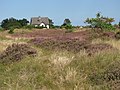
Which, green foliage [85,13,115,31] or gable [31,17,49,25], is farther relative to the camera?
gable [31,17,49,25]

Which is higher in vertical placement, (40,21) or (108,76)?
(108,76)

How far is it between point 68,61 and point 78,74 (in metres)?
1.35

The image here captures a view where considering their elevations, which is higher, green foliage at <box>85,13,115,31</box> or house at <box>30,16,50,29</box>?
green foliage at <box>85,13,115,31</box>

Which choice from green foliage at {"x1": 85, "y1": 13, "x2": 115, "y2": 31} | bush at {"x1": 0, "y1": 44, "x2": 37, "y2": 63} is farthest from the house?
bush at {"x1": 0, "y1": 44, "x2": 37, "y2": 63}

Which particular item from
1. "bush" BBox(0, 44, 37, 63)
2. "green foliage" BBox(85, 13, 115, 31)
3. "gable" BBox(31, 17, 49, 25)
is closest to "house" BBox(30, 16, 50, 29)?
"gable" BBox(31, 17, 49, 25)

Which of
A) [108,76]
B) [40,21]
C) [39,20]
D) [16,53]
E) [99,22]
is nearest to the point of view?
[108,76]

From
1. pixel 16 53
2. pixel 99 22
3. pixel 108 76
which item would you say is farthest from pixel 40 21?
pixel 108 76

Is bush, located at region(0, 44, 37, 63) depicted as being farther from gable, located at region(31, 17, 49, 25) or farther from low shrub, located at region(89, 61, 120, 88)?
gable, located at region(31, 17, 49, 25)

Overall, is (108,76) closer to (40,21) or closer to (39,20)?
(40,21)

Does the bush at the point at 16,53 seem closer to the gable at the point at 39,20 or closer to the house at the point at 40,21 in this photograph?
the house at the point at 40,21

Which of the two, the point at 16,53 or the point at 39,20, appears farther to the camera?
the point at 39,20

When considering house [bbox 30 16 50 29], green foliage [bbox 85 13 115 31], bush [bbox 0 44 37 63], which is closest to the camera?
bush [bbox 0 44 37 63]

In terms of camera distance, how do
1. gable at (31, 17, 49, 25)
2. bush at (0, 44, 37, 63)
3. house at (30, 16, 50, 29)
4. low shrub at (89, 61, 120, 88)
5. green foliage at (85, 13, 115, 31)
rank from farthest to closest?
gable at (31, 17, 49, 25)
house at (30, 16, 50, 29)
green foliage at (85, 13, 115, 31)
bush at (0, 44, 37, 63)
low shrub at (89, 61, 120, 88)

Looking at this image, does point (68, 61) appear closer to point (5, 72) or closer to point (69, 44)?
point (5, 72)
